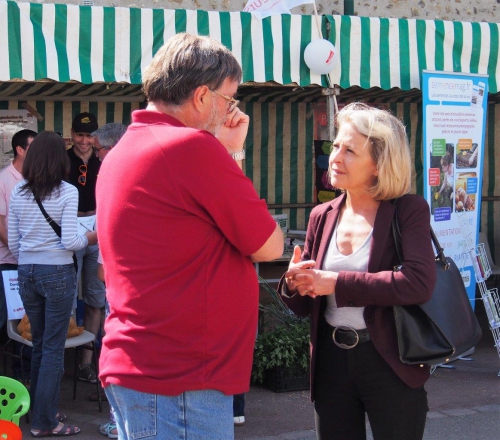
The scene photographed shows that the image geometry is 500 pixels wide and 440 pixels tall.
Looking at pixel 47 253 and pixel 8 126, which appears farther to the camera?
pixel 8 126

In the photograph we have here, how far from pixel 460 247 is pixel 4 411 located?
4.23m

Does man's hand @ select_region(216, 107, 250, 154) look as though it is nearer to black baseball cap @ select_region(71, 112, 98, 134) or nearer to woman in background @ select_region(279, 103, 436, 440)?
woman in background @ select_region(279, 103, 436, 440)

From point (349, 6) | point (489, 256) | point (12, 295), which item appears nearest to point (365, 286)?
point (12, 295)

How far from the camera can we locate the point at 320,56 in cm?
540

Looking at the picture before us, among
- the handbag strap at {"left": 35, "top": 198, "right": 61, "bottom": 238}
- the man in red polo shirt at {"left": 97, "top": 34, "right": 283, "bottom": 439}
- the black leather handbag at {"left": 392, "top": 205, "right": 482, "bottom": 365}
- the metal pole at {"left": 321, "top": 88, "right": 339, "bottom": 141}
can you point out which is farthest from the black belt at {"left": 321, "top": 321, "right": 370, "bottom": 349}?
the metal pole at {"left": 321, "top": 88, "right": 339, "bottom": 141}

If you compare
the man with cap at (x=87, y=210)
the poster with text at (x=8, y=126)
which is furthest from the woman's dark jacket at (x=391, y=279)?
the poster with text at (x=8, y=126)

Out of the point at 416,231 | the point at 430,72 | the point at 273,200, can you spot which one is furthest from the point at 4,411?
the point at 273,200

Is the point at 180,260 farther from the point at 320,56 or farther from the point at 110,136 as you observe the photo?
the point at 320,56

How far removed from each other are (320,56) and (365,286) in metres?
3.11

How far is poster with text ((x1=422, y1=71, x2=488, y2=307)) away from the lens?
6.06m

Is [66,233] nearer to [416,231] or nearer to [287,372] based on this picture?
[287,372]

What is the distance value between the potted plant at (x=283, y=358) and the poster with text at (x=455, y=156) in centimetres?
144

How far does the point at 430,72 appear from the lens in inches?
233

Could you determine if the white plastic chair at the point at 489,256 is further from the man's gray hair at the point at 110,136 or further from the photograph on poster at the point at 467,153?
the man's gray hair at the point at 110,136
